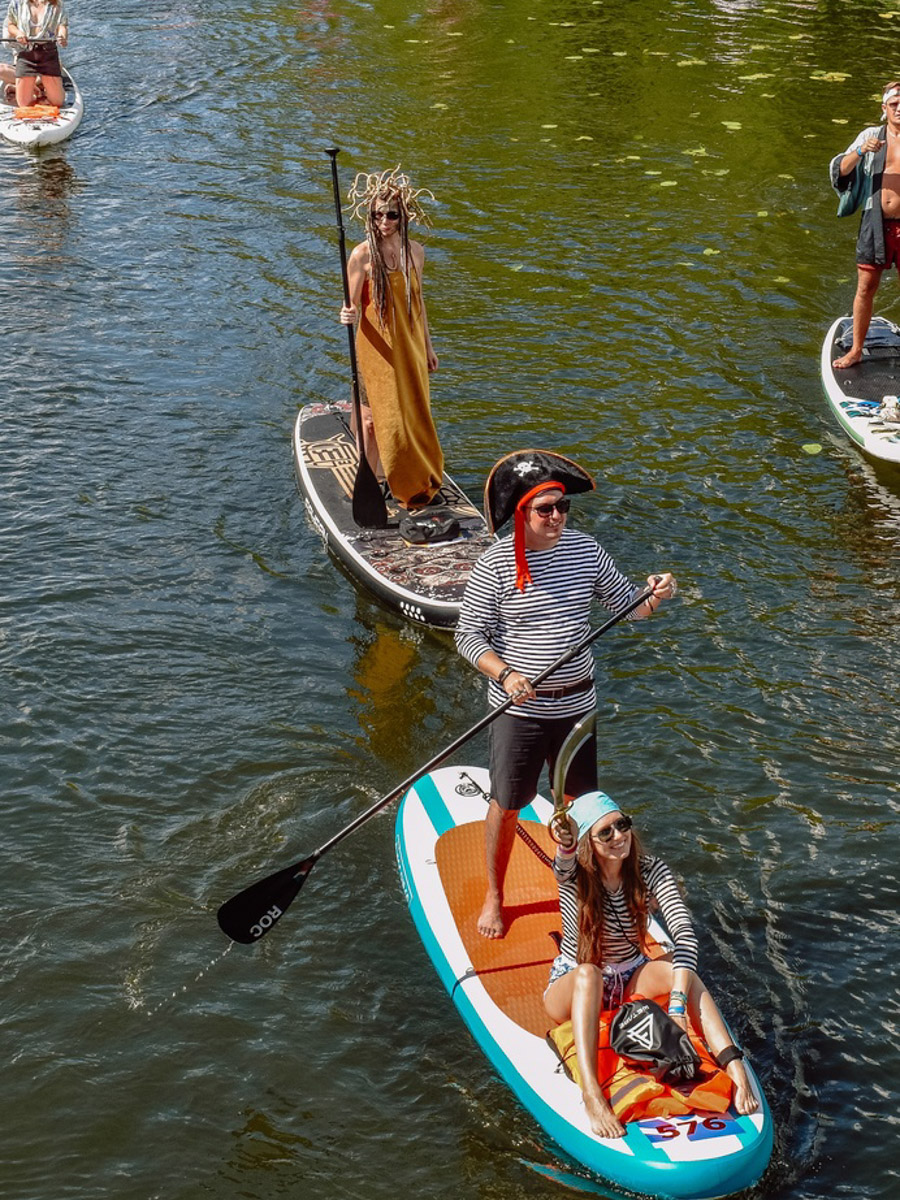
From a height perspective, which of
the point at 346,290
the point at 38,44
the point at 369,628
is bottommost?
the point at 369,628

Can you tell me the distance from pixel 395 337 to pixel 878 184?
440 centimetres

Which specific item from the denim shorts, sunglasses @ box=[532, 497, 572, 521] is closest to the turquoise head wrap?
the denim shorts

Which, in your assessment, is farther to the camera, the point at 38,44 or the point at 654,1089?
the point at 38,44

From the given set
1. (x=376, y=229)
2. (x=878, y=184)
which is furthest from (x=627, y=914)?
(x=878, y=184)

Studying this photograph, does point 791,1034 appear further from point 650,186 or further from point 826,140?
point 826,140

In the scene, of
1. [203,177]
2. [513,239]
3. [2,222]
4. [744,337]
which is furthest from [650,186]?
[2,222]

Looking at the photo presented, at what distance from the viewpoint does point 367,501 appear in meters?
10.8

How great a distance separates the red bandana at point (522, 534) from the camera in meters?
6.49

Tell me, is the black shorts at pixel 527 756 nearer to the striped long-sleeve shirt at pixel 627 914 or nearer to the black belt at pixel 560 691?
the black belt at pixel 560 691

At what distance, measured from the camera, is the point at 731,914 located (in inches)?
307

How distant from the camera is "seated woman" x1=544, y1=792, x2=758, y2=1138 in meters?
6.11

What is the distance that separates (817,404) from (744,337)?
1.55 m

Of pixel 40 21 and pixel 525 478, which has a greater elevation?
pixel 525 478

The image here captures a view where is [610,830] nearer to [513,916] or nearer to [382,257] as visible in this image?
[513,916]
